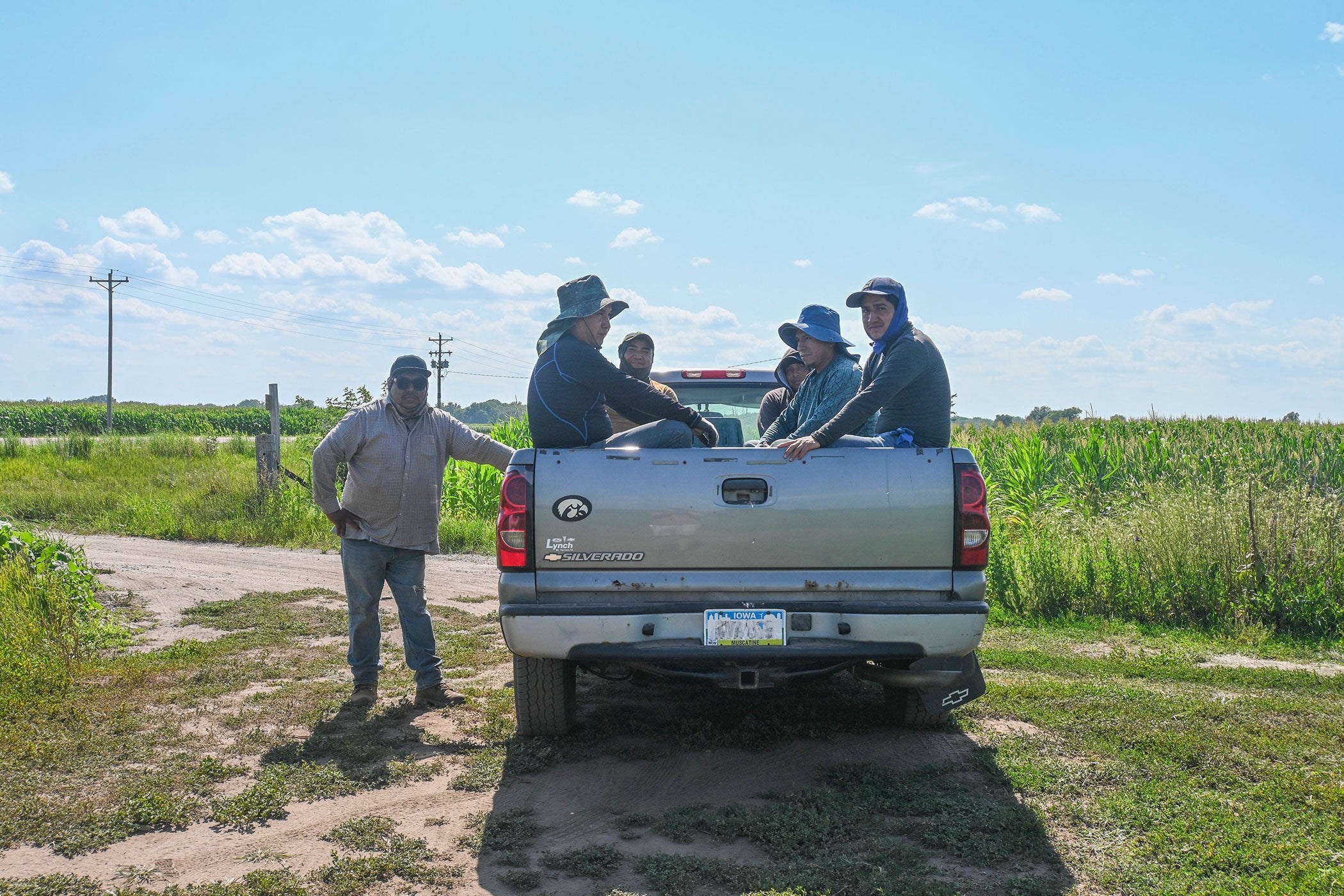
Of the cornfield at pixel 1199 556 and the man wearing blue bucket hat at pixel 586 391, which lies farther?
the cornfield at pixel 1199 556

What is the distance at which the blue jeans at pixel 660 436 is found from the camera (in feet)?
15.9

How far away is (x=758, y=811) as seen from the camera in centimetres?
416

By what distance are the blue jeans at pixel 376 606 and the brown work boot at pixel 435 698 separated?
3 centimetres

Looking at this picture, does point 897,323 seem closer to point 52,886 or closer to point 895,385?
point 895,385

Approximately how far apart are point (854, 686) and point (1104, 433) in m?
11.1

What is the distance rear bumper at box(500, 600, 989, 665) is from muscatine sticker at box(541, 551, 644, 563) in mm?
203

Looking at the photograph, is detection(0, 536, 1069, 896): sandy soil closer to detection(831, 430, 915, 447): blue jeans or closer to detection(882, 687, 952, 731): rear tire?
detection(882, 687, 952, 731): rear tire

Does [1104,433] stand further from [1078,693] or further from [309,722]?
[309,722]

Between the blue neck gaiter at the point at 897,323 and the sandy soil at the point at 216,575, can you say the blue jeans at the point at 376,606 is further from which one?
the blue neck gaiter at the point at 897,323

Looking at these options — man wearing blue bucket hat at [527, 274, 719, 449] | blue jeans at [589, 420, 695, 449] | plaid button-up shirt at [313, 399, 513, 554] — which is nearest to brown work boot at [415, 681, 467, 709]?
plaid button-up shirt at [313, 399, 513, 554]

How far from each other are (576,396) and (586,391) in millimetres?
56

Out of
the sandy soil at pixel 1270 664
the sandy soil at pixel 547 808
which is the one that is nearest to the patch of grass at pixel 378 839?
the sandy soil at pixel 547 808

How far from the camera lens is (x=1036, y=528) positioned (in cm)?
1186

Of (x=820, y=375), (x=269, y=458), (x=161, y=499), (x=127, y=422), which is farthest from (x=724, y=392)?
(x=127, y=422)
